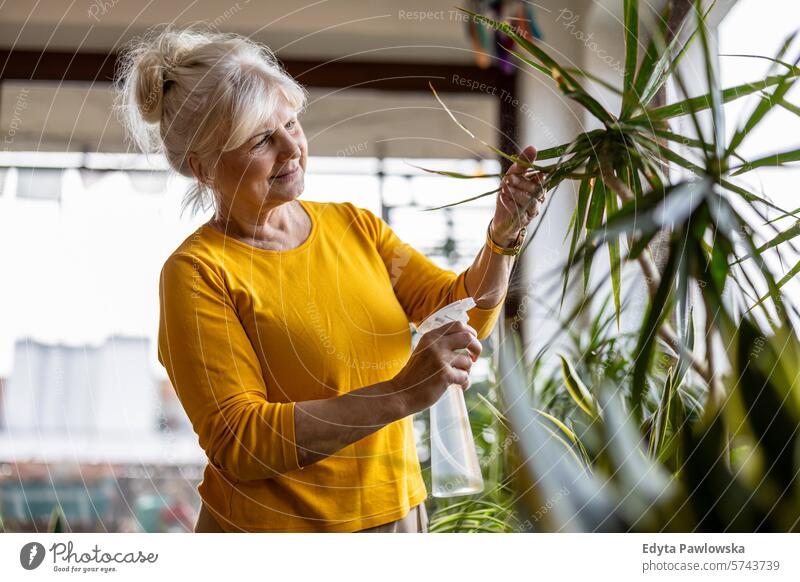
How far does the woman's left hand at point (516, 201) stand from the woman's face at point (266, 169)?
16 cm

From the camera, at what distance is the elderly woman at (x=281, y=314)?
519 millimetres

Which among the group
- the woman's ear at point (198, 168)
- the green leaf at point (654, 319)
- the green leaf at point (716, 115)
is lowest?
the green leaf at point (654, 319)

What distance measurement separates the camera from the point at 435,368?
0.51 metres

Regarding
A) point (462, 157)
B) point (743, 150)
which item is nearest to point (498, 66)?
point (462, 157)

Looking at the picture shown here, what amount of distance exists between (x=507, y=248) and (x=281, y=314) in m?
0.19

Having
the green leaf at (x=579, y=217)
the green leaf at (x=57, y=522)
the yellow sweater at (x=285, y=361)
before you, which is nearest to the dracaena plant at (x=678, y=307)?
the green leaf at (x=579, y=217)

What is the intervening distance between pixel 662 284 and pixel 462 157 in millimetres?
187

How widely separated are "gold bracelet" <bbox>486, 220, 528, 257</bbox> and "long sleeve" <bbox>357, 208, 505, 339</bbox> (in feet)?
0.10

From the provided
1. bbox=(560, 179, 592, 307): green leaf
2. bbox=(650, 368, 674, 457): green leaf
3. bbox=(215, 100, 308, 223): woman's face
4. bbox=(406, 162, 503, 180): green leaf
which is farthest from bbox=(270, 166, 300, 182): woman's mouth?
bbox=(650, 368, 674, 457): green leaf

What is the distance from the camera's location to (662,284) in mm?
563
